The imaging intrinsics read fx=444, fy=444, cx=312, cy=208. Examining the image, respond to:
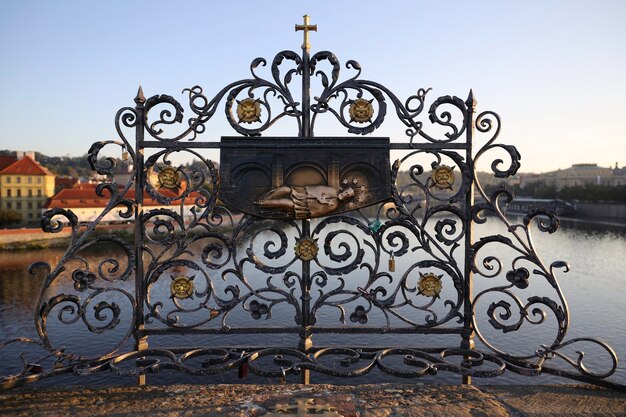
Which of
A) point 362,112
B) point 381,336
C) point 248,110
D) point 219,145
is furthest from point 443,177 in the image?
point 381,336

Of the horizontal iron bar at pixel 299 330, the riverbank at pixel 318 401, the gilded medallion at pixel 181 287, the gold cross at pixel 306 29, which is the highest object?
the gold cross at pixel 306 29

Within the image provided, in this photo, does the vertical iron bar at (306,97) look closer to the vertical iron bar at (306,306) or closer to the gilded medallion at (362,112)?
the gilded medallion at (362,112)

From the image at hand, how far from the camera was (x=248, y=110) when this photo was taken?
500 cm

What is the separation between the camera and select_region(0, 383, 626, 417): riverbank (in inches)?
158

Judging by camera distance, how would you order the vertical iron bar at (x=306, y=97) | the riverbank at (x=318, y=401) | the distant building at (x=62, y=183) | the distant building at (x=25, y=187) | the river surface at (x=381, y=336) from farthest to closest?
the distant building at (x=62, y=183)
the distant building at (x=25, y=187)
the river surface at (x=381, y=336)
the vertical iron bar at (x=306, y=97)
the riverbank at (x=318, y=401)

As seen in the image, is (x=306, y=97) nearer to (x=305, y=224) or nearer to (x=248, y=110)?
(x=248, y=110)

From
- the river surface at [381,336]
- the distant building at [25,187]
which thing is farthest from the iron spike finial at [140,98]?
the distant building at [25,187]

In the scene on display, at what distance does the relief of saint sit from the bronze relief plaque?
0.08 ft

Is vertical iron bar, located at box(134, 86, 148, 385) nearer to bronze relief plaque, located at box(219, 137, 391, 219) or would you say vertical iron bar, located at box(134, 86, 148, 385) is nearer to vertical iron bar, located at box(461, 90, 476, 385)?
bronze relief plaque, located at box(219, 137, 391, 219)

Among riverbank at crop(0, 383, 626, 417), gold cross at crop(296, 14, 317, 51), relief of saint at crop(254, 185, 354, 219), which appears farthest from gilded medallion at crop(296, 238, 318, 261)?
gold cross at crop(296, 14, 317, 51)

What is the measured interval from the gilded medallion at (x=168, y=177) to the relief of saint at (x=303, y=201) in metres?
1.00

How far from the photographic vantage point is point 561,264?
479cm

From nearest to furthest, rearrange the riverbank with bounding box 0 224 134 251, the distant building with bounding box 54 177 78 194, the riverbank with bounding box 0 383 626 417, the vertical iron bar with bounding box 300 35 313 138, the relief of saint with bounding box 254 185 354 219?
the riverbank with bounding box 0 383 626 417 → the relief of saint with bounding box 254 185 354 219 → the vertical iron bar with bounding box 300 35 313 138 → the riverbank with bounding box 0 224 134 251 → the distant building with bounding box 54 177 78 194

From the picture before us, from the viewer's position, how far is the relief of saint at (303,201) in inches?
191
